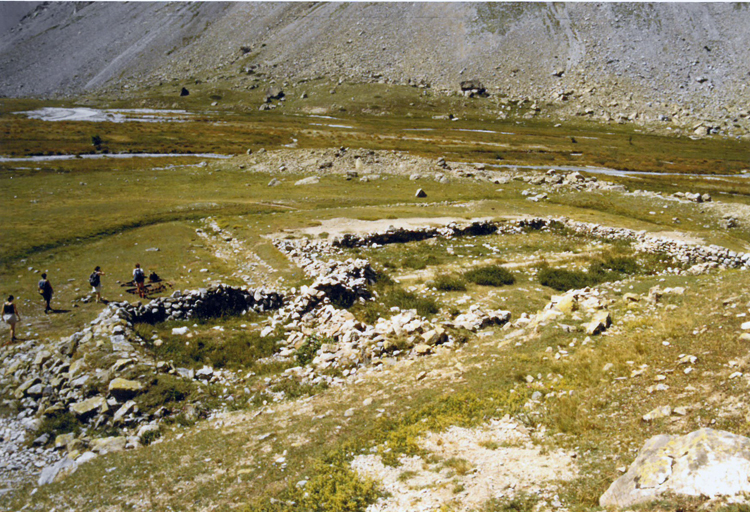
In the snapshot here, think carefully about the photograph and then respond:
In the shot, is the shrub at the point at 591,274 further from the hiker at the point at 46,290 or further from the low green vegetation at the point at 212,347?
the hiker at the point at 46,290

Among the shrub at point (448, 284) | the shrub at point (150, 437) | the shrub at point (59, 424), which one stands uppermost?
the shrub at point (59, 424)

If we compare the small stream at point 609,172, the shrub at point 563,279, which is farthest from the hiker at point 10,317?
the small stream at point 609,172

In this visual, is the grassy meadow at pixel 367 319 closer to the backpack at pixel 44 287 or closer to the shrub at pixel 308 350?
the shrub at pixel 308 350

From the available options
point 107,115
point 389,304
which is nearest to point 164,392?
point 389,304

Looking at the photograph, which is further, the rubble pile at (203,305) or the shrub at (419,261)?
the shrub at (419,261)

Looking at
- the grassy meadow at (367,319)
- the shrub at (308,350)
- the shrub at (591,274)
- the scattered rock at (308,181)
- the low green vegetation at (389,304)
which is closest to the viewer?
the grassy meadow at (367,319)

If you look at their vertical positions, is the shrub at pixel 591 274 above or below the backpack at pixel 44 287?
below

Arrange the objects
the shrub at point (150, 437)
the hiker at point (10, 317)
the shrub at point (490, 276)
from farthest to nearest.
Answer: the shrub at point (490, 276) → the hiker at point (10, 317) → the shrub at point (150, 437)
